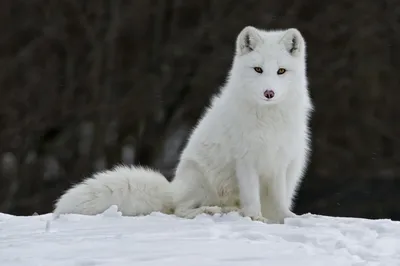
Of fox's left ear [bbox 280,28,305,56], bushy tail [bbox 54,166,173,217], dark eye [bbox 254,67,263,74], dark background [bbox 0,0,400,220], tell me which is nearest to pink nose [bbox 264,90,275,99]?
dark eye [bbox 254,67,263,74]

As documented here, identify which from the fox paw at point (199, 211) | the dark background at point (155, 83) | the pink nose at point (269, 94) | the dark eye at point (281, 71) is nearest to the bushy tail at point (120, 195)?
the fox paw at point (199, 211)

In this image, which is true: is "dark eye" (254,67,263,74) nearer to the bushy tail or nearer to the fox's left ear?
the fox's left ear

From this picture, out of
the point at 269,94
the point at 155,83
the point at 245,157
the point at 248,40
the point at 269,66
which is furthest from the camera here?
the point at 155,83

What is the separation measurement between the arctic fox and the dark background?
25.9ft

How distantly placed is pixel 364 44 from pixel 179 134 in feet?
11.5

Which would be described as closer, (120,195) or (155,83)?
(120,195)

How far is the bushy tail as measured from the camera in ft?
19.6

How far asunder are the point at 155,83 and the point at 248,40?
28.6 feet

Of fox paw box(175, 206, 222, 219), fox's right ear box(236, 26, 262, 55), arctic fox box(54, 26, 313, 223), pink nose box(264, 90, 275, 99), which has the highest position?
fox's right ear box(236, 26, 262, 55)

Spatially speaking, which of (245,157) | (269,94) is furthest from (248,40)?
(245,157)

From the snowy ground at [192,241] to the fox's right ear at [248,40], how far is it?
121cm

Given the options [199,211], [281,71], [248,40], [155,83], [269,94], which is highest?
[248,40]

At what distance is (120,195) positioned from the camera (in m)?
6.07

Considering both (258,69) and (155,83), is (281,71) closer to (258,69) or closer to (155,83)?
(258,69)
